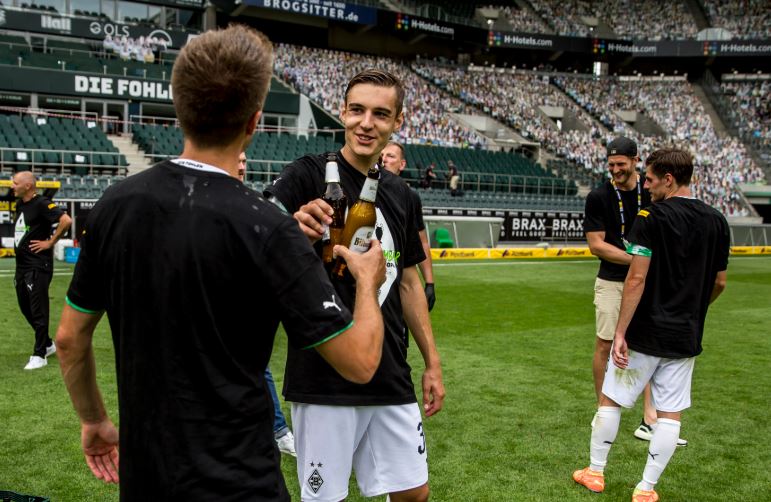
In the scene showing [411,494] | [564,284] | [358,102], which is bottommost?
[564,284]

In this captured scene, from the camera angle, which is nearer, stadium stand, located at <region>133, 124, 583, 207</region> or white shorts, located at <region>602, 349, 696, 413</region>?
white shorts, located at <region>602, 349, 696, 413</region>

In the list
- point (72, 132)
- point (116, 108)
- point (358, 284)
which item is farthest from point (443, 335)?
point (116, 108)

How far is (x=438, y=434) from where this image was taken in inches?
245

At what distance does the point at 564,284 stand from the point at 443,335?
741 centimetres

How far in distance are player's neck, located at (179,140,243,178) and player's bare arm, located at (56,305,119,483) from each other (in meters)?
0.57

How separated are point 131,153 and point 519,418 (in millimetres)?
24781

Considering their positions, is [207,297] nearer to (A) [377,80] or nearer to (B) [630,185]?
(A) [377,80]

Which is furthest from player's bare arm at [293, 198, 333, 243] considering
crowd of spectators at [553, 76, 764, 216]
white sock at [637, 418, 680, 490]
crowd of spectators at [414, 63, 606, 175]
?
crowd of spectators at [553, 76, 764, 216]

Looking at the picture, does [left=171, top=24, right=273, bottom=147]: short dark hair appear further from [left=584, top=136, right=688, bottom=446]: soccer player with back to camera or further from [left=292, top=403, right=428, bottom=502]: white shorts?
[left=584, top=136, right=688, bottom=446]: soccer player with back to camera

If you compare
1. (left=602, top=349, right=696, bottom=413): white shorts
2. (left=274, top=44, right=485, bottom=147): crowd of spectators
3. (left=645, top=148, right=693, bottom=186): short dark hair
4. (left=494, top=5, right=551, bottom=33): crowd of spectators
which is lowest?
(left=602, top=349, right=696, bottom=413): white shorts

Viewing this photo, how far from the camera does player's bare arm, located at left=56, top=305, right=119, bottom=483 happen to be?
2139mm

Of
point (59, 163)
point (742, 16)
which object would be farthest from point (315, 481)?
point (742, 16)

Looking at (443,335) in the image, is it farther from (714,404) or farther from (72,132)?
(72,132)

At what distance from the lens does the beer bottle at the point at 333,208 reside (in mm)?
2650
